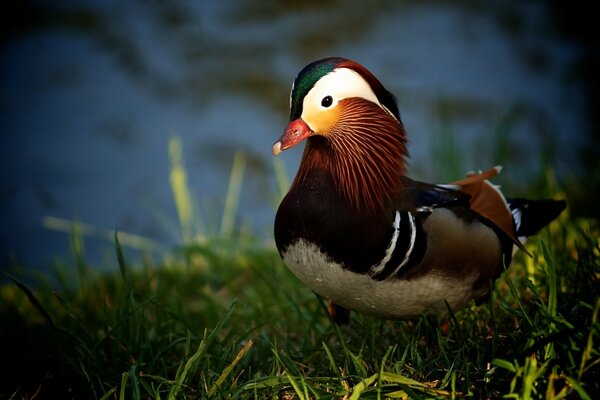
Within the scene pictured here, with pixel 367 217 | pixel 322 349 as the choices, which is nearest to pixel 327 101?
Answer: pixel 367 217

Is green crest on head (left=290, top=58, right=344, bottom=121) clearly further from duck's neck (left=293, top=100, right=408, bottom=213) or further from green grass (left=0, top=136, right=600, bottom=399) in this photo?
green grass (left=0, top=136, right=600, bottom=399)

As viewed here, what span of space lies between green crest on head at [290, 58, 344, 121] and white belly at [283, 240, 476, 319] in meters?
0.38

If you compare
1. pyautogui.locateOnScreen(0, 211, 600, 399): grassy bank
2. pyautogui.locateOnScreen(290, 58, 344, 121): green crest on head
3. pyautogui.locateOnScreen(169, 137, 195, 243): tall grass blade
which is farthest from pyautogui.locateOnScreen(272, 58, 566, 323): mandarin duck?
pyautogui.locateOnScreen(169, 137, 195, 243): tall grass blade

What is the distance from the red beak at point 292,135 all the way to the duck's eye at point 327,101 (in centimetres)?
7

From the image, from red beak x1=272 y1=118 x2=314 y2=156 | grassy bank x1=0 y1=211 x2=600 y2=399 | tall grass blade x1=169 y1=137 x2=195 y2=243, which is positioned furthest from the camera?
tall grass blade x1=169 y1=137 x2=195 y2=243

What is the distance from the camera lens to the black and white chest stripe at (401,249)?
5.81ft

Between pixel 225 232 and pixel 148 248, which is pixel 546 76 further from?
pixel 148 248

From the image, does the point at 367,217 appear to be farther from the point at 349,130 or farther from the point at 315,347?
the point at 315,347

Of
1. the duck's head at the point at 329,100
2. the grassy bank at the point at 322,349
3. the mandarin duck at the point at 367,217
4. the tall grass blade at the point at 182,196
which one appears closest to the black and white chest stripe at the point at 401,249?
the mandarin duck at the point at 367,217

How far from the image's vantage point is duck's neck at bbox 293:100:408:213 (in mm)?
1837

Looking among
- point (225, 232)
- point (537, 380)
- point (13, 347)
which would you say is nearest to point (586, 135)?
point (225, 232)

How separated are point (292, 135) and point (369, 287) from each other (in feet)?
1.46

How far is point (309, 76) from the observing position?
5.74ft

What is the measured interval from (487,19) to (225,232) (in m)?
4.04
